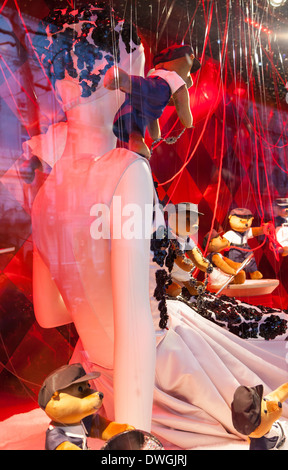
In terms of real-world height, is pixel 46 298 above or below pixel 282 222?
below

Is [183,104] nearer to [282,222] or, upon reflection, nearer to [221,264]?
[221,264]

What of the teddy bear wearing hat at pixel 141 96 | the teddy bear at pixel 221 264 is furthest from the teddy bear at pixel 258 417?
the teddy bear at pixel 221 264

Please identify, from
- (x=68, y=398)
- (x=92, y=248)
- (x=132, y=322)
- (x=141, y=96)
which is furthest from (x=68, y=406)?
(x=141, y=96)

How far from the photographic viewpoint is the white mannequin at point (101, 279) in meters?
0.76

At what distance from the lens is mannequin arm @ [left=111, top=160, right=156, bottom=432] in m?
0.75

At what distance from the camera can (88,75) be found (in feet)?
2.79

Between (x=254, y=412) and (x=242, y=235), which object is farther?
(x=242, y=235)

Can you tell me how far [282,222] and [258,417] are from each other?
1527mm

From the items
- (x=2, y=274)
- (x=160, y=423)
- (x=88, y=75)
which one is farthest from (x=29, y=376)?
(x=88, y=75)

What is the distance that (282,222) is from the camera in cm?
216

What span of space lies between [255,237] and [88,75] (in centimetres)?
159

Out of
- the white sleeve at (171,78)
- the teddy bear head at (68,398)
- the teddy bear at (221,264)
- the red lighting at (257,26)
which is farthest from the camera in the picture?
the teddy bear at (221,264)

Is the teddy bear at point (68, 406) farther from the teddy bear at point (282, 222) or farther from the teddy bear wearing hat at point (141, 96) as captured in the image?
the teddy bear at point (282, 222)

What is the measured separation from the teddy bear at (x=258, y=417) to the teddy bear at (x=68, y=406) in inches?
10.0
